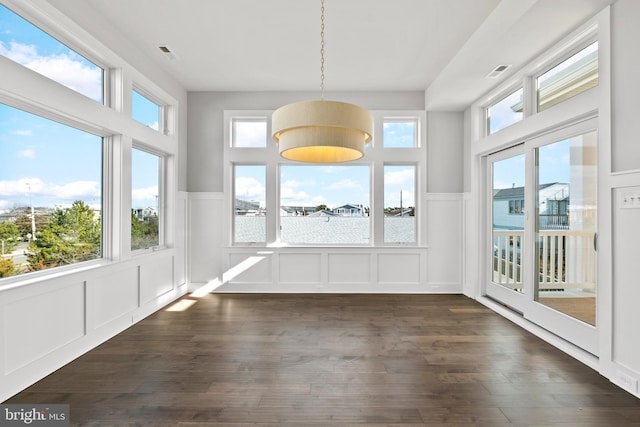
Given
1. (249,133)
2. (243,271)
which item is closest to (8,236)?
(243,271)

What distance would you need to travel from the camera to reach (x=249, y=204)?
5.07 m

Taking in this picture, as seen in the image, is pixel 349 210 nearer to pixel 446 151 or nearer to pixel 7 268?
pixel 446 151

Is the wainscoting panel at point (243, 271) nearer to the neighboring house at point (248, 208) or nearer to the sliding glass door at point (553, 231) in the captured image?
the neighboring house at point (248, 208)

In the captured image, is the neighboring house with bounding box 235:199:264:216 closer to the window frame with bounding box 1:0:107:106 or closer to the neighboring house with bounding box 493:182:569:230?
Result: the window frame with bounding box 1:0:107:106

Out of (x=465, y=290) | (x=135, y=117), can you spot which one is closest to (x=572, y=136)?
(x=465, y=290)

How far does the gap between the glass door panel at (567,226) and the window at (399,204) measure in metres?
1.89

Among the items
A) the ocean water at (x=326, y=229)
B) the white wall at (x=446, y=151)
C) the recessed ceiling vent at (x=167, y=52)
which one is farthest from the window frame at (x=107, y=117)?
the white wall at (x=446, y=151)

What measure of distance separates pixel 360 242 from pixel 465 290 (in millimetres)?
1731

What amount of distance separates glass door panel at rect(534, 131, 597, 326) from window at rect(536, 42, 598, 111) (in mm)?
426

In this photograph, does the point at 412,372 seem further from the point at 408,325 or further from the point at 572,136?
the point at 572,136

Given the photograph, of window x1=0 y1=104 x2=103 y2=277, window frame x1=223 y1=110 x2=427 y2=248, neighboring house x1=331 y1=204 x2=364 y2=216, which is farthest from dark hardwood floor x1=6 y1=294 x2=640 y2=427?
neighboring house x1=331 y1=204 x2=364 y2=216

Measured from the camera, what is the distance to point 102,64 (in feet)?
10.7

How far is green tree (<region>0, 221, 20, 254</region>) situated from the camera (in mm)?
2297

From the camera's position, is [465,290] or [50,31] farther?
[465,290]
